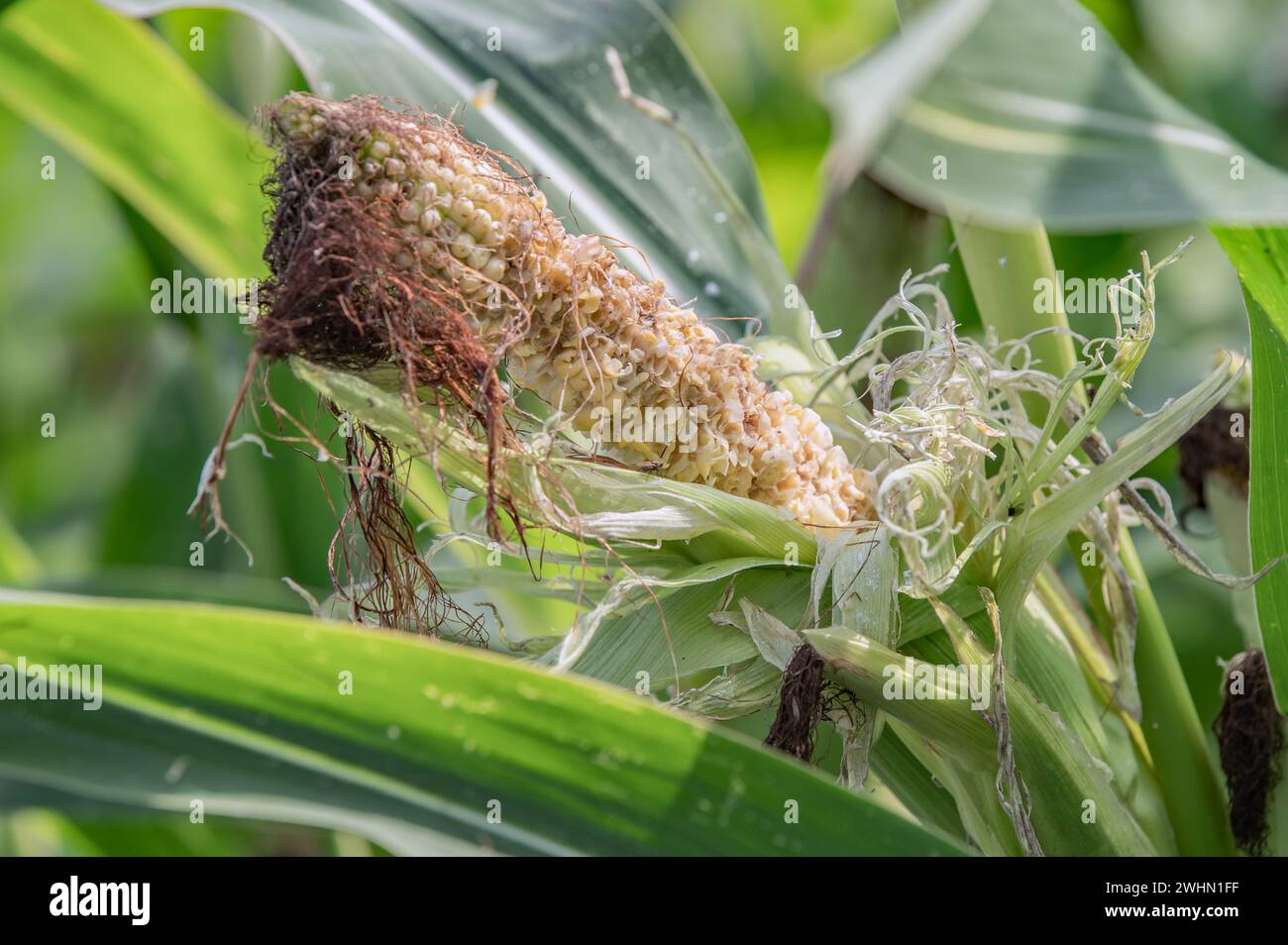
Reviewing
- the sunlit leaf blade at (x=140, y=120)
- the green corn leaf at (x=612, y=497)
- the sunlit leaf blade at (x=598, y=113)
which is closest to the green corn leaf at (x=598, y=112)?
the sunlit leaf blade at (x=598, y=113)

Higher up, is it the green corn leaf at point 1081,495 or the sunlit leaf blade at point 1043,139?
the sunlit leaf blade at point 1043,139

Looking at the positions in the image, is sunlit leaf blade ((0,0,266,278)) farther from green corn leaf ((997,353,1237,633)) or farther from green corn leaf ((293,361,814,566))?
green corn leaf ((997,353,1237,633))

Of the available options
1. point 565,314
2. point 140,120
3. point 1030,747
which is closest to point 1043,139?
point 565,314

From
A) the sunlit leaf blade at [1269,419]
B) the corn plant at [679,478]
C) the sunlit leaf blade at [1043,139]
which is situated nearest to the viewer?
the sunlit leaf blade at [1043,139]

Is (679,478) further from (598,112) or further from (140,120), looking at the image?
(140,120)

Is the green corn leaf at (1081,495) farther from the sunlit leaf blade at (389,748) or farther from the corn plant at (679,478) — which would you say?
the sunlit leaf blade at (389,748)

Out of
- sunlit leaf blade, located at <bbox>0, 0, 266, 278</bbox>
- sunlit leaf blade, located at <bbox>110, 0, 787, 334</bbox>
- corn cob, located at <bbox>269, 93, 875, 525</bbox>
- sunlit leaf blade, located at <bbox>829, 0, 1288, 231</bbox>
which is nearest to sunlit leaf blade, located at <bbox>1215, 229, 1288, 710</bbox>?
sunlit leaf blade, located at <bbox>829, 0, 1288, 231</bbox>
